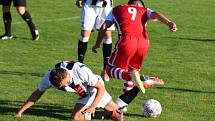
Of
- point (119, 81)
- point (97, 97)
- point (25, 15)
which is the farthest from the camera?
point (25, 15)

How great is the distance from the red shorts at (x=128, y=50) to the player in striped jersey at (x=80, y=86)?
22.5 inches

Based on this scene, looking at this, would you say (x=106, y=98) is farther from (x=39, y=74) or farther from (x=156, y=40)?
(x=156, y=40)

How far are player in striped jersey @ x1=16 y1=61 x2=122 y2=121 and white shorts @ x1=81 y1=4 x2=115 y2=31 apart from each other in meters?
2.94

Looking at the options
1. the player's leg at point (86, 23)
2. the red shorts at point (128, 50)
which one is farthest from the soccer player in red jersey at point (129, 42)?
the player's leg at point (86, 23)

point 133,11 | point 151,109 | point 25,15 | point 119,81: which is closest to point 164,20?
point 133,11

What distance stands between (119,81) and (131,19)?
2.34 m

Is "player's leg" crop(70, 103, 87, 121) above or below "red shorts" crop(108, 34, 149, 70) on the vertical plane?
below

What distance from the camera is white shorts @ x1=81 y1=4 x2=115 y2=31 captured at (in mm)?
10516

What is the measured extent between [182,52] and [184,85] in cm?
339

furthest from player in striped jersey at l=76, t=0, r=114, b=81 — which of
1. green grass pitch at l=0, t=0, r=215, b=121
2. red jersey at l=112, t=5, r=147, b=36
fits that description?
red jersey at l=112, t=5, r=147, b=36

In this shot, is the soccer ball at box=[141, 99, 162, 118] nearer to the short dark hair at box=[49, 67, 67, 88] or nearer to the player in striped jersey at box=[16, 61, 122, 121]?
the player in striped jersey at box=[16, 61, 122, 121]

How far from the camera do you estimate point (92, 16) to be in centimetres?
1056

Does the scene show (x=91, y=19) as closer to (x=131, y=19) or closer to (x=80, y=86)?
(x=131, y=19)

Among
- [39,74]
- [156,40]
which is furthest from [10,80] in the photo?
[156,40]
